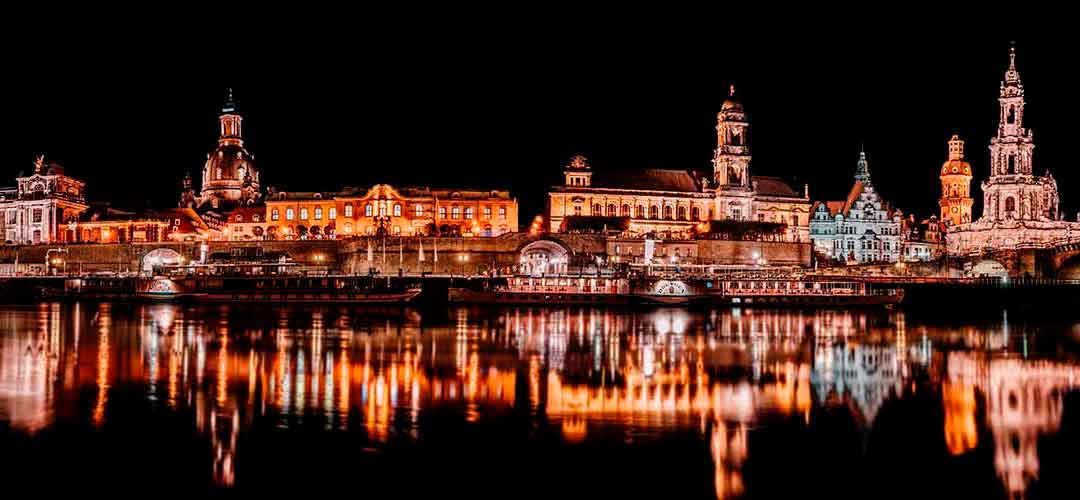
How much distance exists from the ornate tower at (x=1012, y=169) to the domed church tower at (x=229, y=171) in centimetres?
6718

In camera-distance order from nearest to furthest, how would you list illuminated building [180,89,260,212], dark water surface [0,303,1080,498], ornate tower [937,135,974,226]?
dark water surface [0,303,1080,498], illuminated building [180,89,260,212], ornate tower [937,135,974,226]

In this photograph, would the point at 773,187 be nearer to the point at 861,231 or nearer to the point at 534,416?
the point at 861,231

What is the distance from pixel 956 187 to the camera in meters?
111

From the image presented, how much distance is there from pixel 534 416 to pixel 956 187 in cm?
10329

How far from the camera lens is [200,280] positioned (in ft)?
219

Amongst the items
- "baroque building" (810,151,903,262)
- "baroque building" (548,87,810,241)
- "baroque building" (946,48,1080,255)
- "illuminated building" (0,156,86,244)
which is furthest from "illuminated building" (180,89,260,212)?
"baroque building" (946,48,1080,255)

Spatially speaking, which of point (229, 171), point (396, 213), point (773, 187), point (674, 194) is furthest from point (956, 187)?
point (229, 171)

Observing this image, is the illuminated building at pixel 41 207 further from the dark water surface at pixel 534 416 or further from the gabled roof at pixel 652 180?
the dark water surface at pixel 534 416

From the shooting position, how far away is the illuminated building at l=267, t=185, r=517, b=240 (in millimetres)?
84125

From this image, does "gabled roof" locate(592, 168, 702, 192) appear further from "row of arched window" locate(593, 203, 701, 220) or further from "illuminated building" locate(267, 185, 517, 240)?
"illuminated building" locate(267, 185, 517, 240)

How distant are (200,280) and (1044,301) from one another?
49.9 m

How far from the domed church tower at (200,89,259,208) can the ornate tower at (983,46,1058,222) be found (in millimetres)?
67180

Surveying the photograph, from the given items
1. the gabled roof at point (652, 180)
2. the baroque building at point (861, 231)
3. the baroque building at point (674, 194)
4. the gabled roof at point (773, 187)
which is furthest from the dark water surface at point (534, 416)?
the baroque building at point (861, 231)

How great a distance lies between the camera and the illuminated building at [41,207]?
94312 mm
